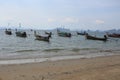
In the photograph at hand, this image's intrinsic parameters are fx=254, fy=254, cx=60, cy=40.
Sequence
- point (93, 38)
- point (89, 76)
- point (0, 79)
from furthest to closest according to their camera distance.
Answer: point (93, 38) < point (89, 76) < point (0, 79)

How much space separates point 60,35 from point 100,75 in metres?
83.5

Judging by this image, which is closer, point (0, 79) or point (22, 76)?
point (0, 79)

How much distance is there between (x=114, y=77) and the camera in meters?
11.0

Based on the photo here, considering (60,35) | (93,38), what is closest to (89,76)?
(93,38)

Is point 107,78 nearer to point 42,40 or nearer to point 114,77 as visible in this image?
point 114,77

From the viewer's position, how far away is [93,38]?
232 feet

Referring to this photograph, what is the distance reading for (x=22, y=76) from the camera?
11.8m

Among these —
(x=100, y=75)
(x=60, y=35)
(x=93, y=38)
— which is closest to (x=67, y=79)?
(x=100, y=75)

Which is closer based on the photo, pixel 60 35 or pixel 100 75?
pixel 100 75

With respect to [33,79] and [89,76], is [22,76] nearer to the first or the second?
[33,79]

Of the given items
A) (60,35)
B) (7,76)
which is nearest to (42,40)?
(60,35)

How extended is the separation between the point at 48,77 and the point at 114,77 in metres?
2.90

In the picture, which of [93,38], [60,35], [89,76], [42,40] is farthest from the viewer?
[60,35]

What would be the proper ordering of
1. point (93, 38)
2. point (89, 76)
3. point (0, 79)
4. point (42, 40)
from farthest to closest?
point (93, 38)
point (42, 40)
point (89, 76)
point (0, 79)
